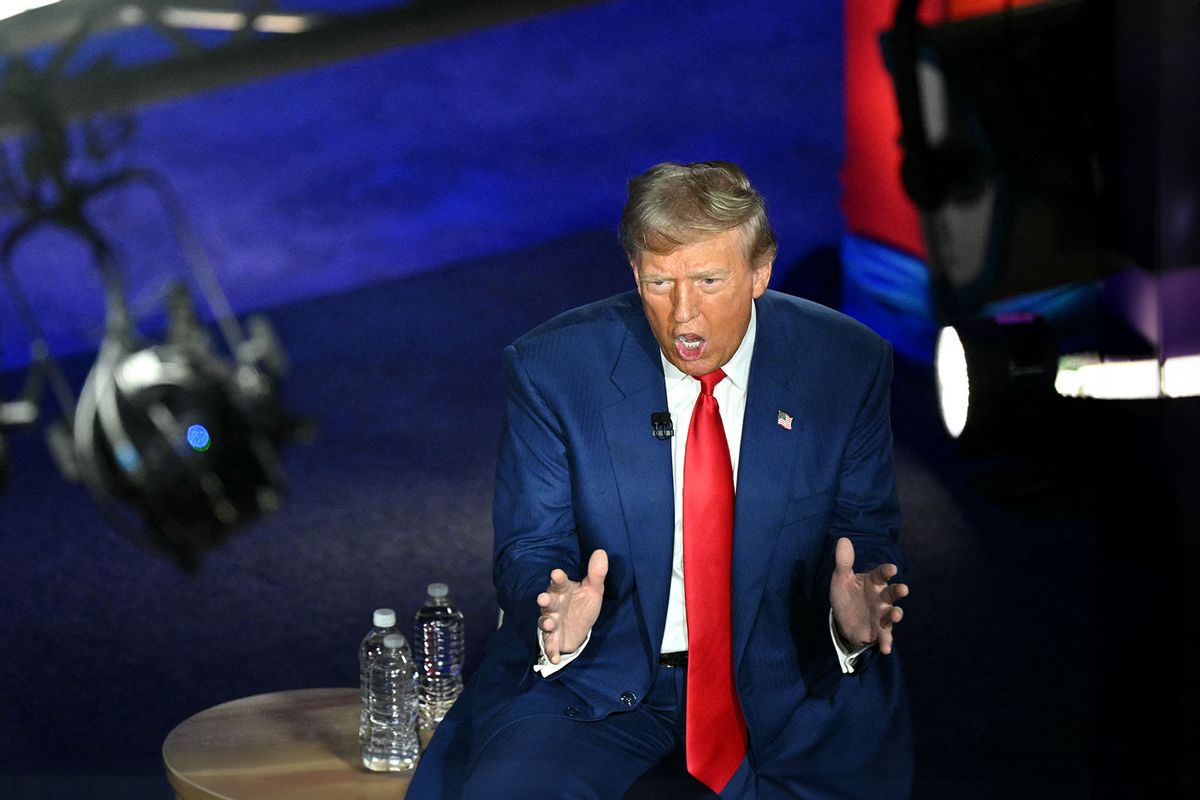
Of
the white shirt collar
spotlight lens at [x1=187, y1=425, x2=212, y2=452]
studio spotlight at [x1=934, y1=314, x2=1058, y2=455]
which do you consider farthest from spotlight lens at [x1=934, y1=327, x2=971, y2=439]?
spotlight lens at [x1=187, y1=425, x2=212, y2=452]

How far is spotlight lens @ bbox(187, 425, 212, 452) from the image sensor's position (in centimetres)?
346

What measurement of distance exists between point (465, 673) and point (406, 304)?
0.87 meters

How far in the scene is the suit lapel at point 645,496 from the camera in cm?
235

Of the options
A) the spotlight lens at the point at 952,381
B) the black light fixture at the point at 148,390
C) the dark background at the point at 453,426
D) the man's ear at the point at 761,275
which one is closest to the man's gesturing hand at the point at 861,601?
the man's ear at the point at 761,275

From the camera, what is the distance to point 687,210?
226 cm

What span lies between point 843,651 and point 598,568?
42cm

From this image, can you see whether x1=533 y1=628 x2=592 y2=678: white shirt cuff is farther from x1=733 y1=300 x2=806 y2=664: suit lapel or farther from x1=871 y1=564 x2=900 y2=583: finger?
x1=871 y1=564 x2=900 y2=583: finger

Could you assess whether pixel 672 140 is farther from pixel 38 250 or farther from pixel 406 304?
pixel 38 250

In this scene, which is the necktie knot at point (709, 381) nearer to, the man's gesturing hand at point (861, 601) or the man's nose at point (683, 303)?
the man's nose at point (683, 303)

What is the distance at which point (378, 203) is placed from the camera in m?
3.36

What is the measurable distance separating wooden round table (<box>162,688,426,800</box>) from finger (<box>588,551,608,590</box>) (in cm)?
55

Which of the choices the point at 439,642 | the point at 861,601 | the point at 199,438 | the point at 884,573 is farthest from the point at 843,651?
the point at 199,438

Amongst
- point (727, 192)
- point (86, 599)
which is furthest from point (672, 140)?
point (86, 599)

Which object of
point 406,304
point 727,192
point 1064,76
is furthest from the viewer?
point 406,304
